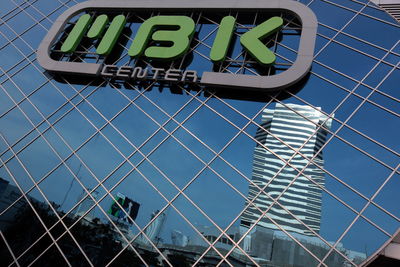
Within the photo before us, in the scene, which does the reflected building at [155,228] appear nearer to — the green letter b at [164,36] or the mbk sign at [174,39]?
the mbk sign at [174,39]

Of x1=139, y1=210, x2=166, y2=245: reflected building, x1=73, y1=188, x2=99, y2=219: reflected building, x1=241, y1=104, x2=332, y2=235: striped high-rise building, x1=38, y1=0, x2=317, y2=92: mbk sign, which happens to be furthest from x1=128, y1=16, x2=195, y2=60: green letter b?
x1=139, y1=210, x2=166, y2=245: reflected building

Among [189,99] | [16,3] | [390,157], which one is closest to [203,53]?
[189,99]

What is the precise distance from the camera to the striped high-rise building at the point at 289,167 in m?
10.1

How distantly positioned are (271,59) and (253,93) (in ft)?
5.29

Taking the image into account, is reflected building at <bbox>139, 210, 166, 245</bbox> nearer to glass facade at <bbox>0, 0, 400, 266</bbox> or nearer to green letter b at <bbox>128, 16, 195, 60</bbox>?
glass facade at <bbox>0, 0, 400, 266</bbox>

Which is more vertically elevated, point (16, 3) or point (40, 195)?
point (16, 3)

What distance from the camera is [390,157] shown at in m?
10.4

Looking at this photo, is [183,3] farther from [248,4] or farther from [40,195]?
[40,195]

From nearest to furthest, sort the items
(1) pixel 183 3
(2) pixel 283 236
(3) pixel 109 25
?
(2) pixel 283 236 < (1) pixel 183 3 < (3) pixel 109 25

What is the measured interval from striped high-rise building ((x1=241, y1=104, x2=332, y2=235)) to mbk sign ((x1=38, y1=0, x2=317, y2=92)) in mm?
1549

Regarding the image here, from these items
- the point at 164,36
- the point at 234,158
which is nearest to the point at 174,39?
the point at 164,36

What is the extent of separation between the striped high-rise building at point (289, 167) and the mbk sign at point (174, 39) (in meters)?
1.55

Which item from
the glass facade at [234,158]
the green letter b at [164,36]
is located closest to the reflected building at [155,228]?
the glass facade at [234,158]

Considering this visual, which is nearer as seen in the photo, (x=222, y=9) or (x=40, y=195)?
(x=40, y=195)
